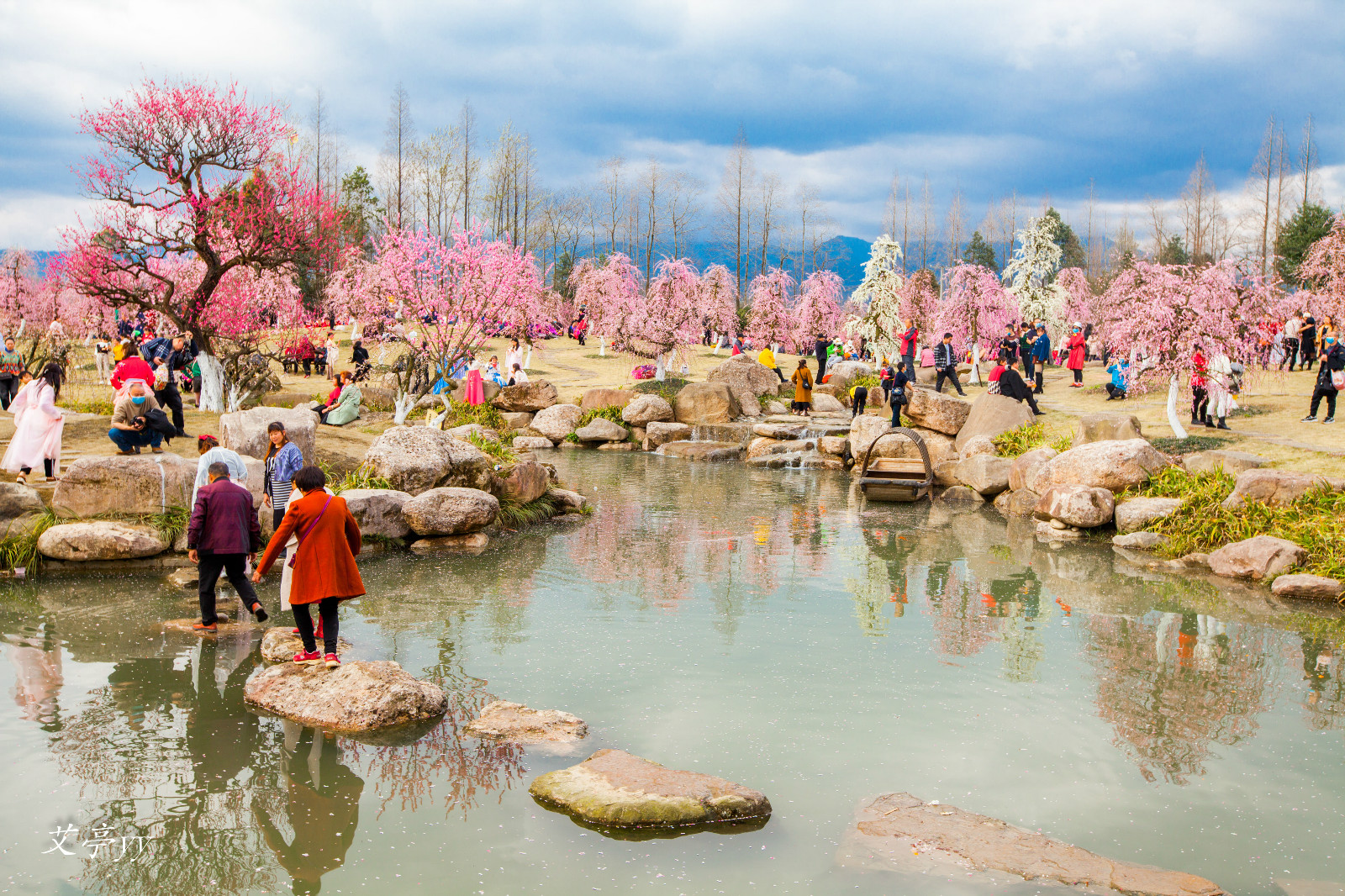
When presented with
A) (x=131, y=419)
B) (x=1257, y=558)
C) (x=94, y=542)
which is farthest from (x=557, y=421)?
(x=1257, y=558)

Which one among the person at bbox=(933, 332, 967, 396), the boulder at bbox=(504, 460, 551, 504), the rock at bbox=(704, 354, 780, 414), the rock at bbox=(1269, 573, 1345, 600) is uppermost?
the person at bbox=(933, 332, 967, 396)

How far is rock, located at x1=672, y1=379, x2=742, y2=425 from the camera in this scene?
29.4 metres

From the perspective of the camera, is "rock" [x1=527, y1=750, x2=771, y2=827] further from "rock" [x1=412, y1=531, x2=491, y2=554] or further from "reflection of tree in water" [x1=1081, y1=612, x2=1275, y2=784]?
"rock" [x1=412, y1=531, x2=491, y2=554]

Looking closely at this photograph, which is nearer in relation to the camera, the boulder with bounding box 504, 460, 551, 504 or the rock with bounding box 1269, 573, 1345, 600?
the rock with bounding box 1269, 573, 1345, 600

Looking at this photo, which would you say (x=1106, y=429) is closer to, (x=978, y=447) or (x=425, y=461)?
(x=978, y=447)

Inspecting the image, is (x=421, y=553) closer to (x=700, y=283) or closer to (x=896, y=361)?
(x=700, y=283)

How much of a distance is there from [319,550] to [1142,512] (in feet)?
43.4

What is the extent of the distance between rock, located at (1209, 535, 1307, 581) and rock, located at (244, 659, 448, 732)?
36.6ft

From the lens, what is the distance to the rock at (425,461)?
14.3 metres

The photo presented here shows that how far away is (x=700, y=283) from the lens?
125 feet

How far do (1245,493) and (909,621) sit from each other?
23.9 feet

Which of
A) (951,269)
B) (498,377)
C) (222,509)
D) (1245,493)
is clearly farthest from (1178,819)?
(951,269)

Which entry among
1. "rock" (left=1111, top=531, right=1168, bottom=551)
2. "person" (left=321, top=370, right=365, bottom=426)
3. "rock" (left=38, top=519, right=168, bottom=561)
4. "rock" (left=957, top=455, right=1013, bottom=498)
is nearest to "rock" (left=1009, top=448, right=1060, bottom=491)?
"rock" (left=957, top=455, right=1013, bottom=498)

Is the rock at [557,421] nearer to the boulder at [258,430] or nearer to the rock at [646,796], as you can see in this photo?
the boulder at [258,430]
